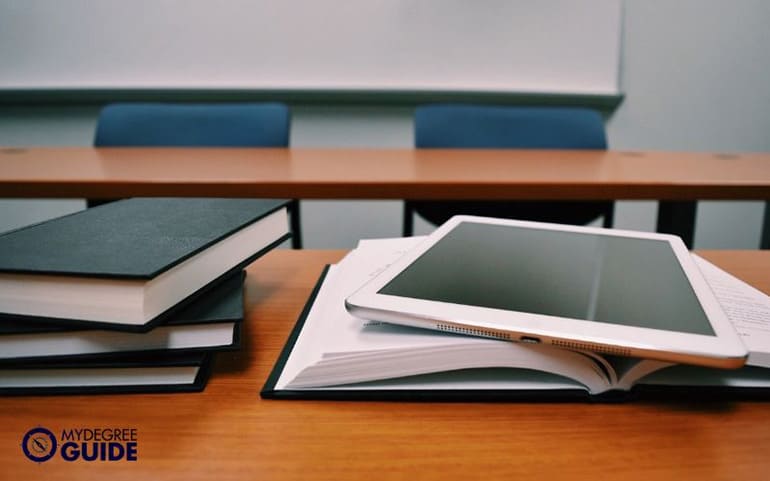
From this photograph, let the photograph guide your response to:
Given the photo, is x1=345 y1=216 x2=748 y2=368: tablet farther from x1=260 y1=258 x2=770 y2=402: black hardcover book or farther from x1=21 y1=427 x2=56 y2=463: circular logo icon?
x1=21 y1=427 x2=56 y2=463: circular logo icon

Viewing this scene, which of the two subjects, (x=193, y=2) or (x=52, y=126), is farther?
(x=52, y=126)

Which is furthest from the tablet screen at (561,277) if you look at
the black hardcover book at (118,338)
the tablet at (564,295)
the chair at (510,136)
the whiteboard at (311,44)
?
the whiteboard at (311,44)

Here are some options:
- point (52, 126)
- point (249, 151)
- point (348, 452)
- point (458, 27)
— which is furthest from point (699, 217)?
point (52, 126)

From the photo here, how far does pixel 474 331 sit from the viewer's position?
30 cm

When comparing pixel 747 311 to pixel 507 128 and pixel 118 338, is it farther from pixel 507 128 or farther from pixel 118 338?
pixel 507 128

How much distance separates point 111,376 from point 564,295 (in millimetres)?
304

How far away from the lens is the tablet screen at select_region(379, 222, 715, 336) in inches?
12.3

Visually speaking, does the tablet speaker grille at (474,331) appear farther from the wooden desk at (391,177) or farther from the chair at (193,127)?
the chair at (193,127)

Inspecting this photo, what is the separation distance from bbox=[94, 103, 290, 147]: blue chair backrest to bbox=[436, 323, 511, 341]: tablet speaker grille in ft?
4.12

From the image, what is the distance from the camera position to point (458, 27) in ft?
6.37

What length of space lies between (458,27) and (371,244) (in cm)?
168

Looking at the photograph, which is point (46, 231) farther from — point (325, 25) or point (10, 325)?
point (325, 25)

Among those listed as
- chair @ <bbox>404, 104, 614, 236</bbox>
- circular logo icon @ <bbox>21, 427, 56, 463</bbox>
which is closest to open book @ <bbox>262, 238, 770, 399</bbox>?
circular logo icon @ <bbox>21, 427, 56, 463</bbox>

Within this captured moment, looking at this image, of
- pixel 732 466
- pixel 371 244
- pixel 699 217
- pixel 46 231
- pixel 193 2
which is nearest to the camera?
pixel 732 466
